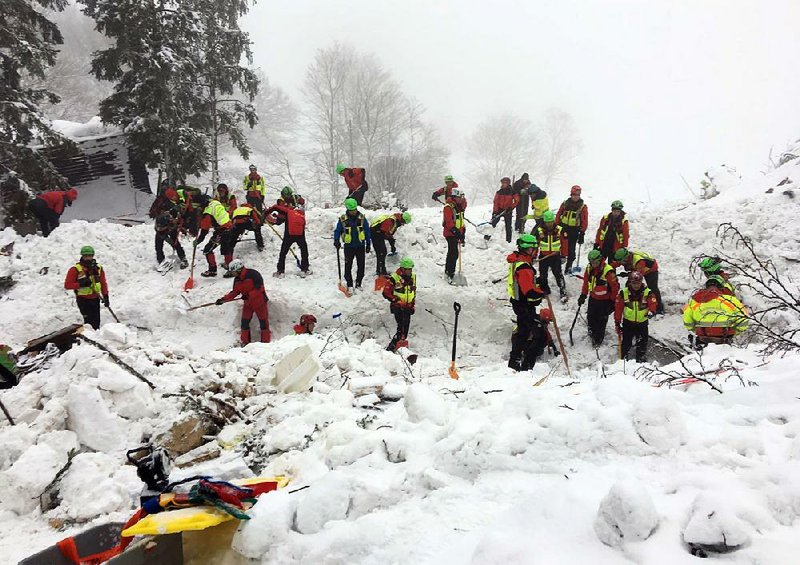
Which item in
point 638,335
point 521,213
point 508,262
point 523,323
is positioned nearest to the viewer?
point 523,323

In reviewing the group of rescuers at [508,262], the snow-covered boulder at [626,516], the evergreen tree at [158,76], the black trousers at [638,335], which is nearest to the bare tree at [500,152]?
the evergreen tree at [158,76]

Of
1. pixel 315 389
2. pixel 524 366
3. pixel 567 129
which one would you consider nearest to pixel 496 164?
pixel 567 129

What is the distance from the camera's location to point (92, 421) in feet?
13.1

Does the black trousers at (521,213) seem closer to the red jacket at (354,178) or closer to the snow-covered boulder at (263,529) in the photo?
the red jacket at (354,178)

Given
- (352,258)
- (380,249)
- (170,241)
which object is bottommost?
(352,258)

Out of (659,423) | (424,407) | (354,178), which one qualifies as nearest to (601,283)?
(354,178)

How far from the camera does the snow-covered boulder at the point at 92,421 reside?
12.9ft

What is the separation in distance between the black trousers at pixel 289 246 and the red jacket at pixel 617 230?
6512 millimetres

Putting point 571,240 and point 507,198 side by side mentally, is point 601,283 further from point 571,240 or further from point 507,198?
point 507,198

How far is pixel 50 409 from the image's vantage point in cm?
413

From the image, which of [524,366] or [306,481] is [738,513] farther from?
[524,366]

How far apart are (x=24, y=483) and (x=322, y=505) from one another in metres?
2.77

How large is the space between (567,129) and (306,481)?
46957 millimetres

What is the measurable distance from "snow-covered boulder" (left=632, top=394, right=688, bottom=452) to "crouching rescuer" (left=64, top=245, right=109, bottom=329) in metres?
8.92
